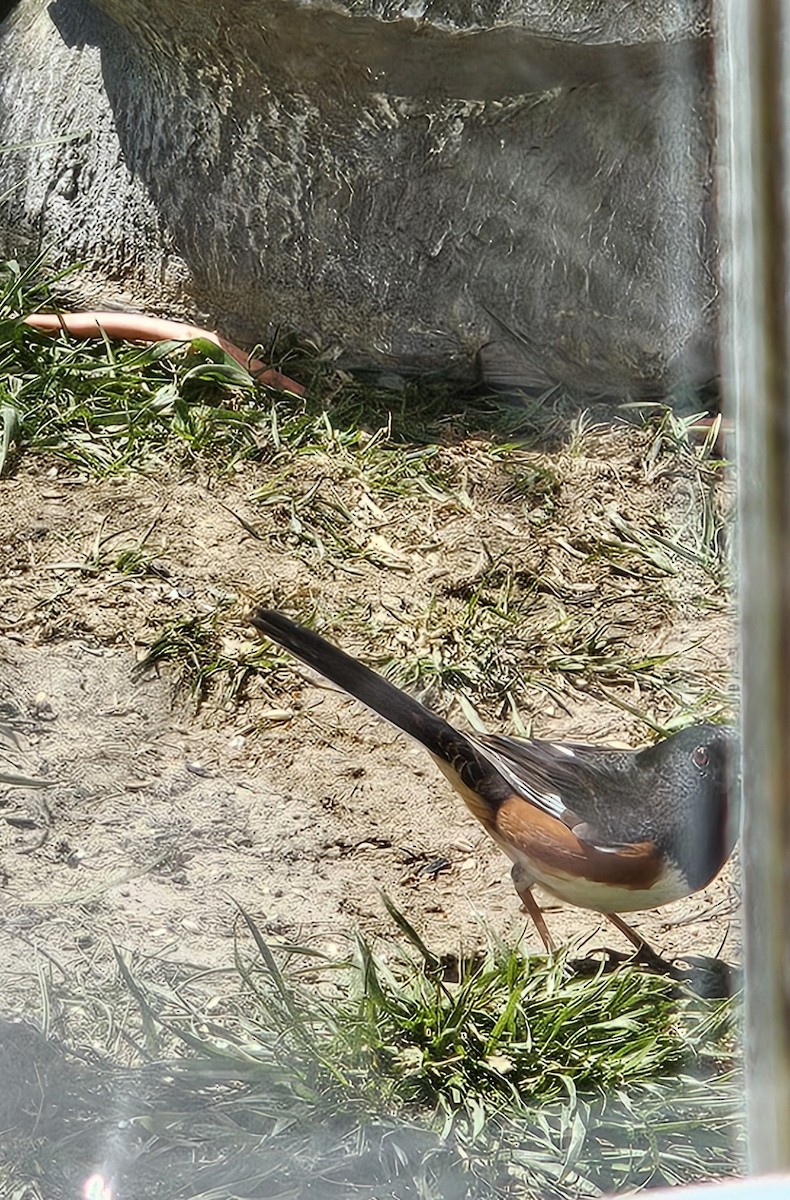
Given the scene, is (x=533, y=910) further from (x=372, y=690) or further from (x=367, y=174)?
(x=367, y=174)

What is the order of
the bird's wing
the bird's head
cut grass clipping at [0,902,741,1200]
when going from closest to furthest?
the bird's head → cut grass clipping at [0,902,741,1200] → the bird's wing

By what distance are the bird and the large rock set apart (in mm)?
854

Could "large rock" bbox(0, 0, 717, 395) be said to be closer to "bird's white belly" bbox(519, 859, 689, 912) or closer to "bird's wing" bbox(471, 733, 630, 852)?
"bird's wing" bbox(471, 733, 630, 852)

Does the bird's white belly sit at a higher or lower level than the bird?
lower

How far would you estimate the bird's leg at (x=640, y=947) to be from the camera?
1.81 m

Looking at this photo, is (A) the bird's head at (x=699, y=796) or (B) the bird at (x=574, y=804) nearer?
(A) the bird's head at (x=699, y=796)

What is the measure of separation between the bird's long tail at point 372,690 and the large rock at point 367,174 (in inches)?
33.8

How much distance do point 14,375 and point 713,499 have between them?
5.45 feet

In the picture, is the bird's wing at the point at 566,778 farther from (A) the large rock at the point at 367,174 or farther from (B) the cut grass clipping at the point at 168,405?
(B) the cut grass clipping at the point at 168,405

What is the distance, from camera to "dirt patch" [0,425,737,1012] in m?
1.93

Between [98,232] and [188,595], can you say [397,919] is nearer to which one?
[188,595]

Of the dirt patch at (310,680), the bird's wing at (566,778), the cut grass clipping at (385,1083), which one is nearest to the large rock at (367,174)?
the dirt patch at (310,680)

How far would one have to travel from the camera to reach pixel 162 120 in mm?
3066

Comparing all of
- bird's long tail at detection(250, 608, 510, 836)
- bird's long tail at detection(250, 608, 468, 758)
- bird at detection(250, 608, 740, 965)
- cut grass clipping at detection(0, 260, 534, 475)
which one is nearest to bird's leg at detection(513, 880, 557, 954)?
bird at detection(250, 608, 740, 965)
